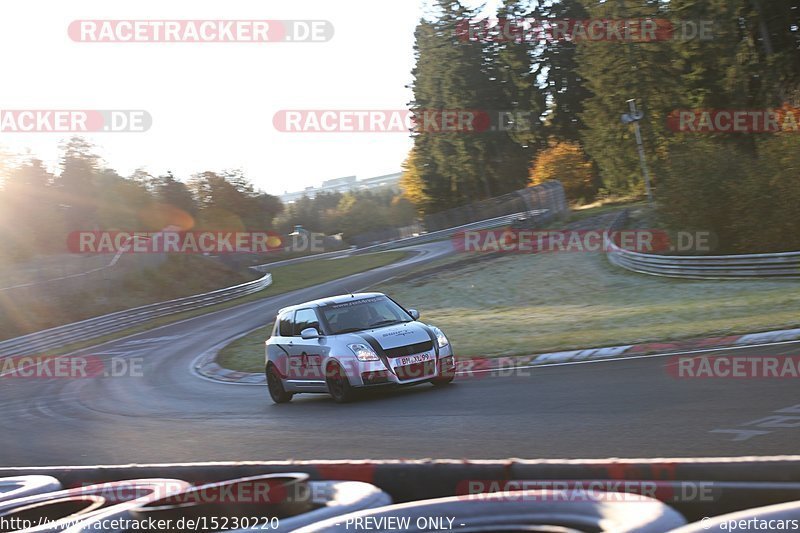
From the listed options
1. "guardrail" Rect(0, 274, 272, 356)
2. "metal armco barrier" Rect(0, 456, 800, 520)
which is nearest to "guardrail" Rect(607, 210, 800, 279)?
"guardrail" Rect(0, 274, 272, 356)

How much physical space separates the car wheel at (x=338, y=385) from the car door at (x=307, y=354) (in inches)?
9.6

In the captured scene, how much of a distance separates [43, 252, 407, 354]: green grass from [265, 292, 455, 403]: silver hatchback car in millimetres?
23777

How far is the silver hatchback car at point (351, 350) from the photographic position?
44.1ft

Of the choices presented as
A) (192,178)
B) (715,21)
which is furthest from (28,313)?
(192,178)

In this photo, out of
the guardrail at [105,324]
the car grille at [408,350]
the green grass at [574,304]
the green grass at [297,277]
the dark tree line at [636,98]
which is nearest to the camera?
the car grille at [408,350]

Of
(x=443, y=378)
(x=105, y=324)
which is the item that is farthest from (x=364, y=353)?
(x=105, y=324)

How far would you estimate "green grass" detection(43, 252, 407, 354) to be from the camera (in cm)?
4069

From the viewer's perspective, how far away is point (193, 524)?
4.81 meters

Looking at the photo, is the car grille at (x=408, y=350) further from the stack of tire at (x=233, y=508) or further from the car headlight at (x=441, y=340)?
the stack of tire at (x=233, y=508)

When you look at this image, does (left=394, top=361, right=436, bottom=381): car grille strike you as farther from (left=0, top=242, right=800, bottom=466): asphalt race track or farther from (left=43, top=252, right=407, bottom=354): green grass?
(left=43, top=252, right=407, bottom=354): green grass

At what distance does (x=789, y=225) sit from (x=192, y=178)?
84.6 m

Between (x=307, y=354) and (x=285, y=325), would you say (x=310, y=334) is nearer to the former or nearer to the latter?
(x=307, y=354)

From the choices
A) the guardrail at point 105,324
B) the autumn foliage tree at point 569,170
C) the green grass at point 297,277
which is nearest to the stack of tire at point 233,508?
the green grass at point 297,277

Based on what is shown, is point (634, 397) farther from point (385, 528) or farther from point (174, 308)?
point (174, 308)
